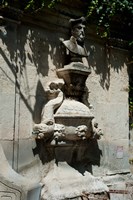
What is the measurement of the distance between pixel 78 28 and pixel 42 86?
3.58ft

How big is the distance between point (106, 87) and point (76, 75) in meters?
1.06

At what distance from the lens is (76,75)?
6.49 m

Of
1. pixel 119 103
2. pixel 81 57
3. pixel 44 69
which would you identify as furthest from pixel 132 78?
pixel 44 69

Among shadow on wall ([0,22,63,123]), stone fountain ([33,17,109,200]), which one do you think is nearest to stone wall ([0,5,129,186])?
shadow on wall ([0,22,63,123])

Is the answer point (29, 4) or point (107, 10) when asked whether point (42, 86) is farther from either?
A: point (107, 10)

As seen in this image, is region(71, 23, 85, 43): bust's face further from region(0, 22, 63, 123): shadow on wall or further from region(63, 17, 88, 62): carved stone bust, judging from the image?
region(0, 22, 63, 123): shadow on wall

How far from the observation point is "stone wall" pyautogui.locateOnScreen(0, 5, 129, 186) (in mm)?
5754

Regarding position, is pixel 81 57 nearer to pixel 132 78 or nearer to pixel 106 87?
pixel 106 87

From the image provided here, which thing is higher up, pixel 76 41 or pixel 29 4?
pixel 29 4

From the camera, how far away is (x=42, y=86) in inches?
247

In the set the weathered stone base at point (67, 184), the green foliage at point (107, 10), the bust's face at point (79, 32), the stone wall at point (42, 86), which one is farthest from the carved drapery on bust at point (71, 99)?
the weathered stone base at point (67, 184)

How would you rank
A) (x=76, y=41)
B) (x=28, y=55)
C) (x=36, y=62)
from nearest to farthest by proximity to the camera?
1. (x=28, y=55)
2. (x=36, y=62)
3. (x=76, y=41)

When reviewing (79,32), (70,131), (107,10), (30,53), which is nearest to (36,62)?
(30,53)

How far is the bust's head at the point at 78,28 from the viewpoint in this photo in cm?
652
